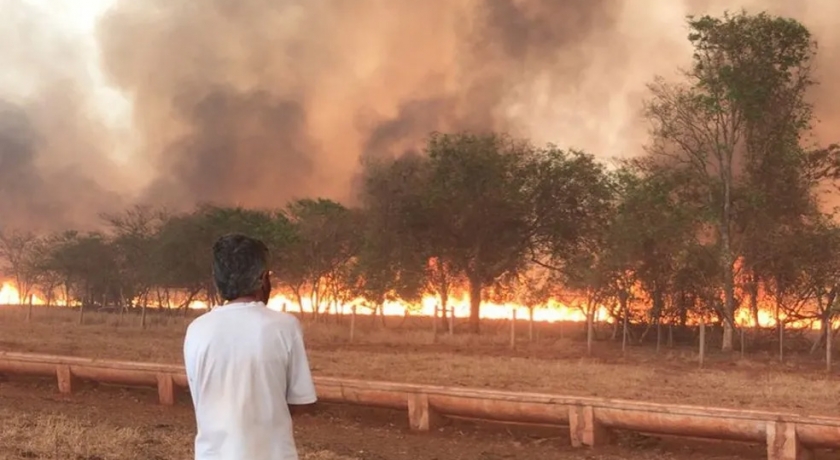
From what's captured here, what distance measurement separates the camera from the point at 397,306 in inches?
1674

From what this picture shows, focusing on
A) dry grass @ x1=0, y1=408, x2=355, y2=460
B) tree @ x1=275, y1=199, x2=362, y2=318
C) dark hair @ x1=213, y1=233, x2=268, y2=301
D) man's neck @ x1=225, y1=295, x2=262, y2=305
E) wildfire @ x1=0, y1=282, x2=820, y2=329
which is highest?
tree @ x1=275, y1=199, x2=362, y2=318

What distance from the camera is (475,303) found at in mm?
34719

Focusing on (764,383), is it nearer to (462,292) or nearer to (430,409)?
(430,409)

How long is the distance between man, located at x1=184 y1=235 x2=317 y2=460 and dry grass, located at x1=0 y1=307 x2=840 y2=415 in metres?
11.6

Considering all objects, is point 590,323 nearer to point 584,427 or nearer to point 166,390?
point 166,390

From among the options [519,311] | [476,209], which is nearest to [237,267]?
[476,209]

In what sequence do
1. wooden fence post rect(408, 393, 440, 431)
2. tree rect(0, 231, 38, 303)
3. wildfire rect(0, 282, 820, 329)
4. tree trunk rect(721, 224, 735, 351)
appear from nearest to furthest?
1. wooden fence post rect(408, 393, 440, 431)
2. tree trunk rect(721, 224, 735, 351)
3. wildfire rect(0, 282, 820, 329)
4. tree rect(0, 231, 38, 303)

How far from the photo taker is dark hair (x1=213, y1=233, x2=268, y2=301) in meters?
2.99

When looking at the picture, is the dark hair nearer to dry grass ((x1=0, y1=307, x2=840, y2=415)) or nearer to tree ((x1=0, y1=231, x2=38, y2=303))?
dry grass ((x1=0, y1=307, x2=840, y2=415))

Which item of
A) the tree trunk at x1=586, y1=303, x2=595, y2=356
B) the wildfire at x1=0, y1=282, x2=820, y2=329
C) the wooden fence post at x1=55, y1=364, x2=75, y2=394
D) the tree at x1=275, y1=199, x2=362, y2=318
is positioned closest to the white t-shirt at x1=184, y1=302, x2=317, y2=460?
the wooden fence post at x1=55, y1=364, x2=75, y2=394

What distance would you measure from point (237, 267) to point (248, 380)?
0.40 metres

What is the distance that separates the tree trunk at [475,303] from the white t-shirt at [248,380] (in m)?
30.9

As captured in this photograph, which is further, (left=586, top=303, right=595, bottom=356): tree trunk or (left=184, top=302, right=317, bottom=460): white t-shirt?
(left=586, top=303, right=595, bottom=356): tree trunk

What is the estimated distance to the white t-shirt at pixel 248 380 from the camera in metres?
2.90
